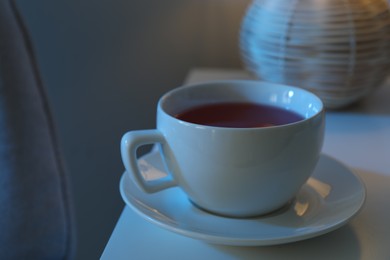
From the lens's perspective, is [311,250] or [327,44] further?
[327,44]

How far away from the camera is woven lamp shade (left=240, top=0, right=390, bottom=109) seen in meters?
0.56

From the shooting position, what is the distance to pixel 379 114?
0.62 metres

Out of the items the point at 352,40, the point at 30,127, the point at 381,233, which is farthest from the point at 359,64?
the point at 30,127

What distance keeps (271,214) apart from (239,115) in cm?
9

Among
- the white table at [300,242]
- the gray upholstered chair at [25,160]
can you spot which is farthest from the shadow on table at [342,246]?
the gray upholstered chair at [25,160]

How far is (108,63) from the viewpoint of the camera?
839 mm

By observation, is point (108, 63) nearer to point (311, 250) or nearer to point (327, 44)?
point (327, 44)

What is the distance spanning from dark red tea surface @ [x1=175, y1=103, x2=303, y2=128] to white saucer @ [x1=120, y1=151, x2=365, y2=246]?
61mm

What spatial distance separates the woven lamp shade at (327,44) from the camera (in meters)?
0.56

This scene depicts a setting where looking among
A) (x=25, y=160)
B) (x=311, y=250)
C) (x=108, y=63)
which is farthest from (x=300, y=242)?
(x=108, y=63)

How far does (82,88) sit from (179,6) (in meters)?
0.22

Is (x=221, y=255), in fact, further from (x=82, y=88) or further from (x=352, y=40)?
(x=82, y=88)

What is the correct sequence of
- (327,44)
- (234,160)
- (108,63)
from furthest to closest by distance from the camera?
(108,63)
(327,44)
(234,160)

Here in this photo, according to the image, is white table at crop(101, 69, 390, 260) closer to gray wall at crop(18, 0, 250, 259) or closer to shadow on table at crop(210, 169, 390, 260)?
shadow on table at crop(210, 169, 390, 260)
